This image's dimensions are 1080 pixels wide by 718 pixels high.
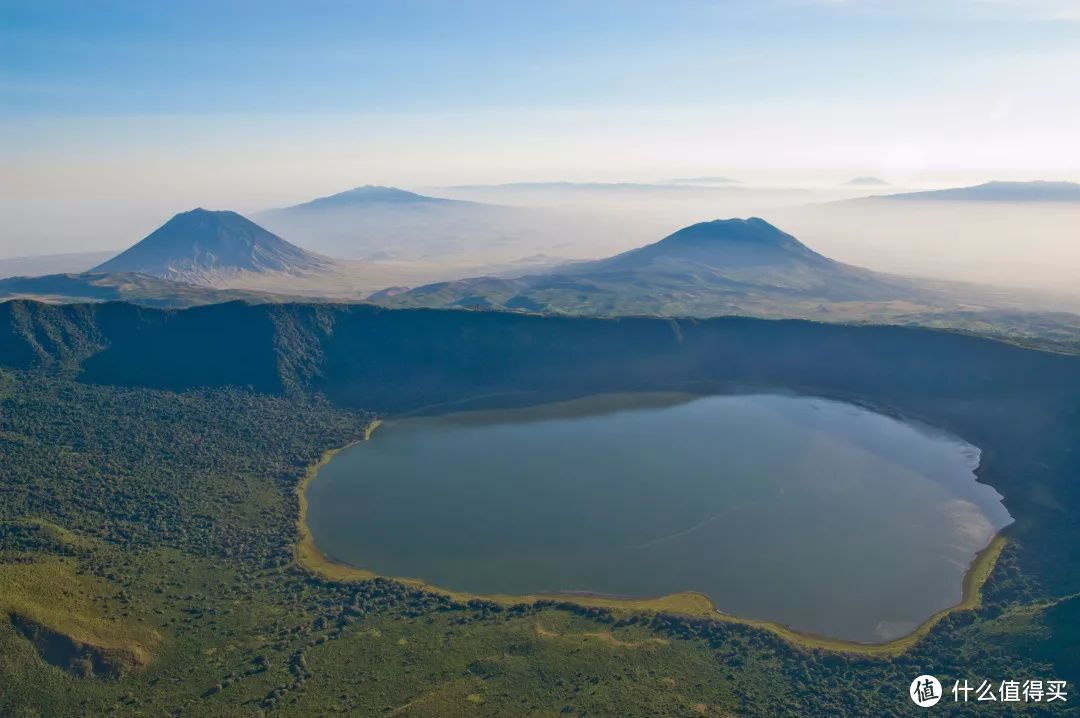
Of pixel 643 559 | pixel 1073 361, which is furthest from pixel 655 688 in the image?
pixel 1073 361

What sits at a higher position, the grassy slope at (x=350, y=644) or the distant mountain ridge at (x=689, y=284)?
the distant mountain ridge at (x=689, y=284)

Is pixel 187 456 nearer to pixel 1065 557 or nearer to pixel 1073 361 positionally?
pixel 1065 557

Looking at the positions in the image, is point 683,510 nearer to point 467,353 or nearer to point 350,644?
point 350,644

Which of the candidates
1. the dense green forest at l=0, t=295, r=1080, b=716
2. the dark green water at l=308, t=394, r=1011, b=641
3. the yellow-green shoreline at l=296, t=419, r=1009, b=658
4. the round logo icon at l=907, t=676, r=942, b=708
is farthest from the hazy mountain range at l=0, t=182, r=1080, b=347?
the round logo icon at l=907, t=676, r=942, b=708

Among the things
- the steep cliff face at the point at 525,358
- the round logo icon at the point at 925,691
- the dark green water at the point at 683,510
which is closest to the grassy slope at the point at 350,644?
the round logo icon at the point at 925,691

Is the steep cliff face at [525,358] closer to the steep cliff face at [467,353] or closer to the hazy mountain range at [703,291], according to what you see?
the steep cliff face at [467,353]

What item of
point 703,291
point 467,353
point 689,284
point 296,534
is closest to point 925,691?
point 296,534

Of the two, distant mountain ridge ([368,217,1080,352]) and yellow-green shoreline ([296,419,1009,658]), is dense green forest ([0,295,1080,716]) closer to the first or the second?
yellow-green shoreline ([296,419,1009,658])
